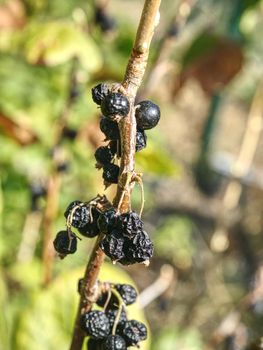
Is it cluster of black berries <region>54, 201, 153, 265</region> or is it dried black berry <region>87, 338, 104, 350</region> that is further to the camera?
dried black berry <region>87, 338, 104, 350</region>

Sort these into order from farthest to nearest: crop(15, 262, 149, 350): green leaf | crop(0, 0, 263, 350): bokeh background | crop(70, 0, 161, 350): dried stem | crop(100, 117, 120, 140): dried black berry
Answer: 1. crop(0, 0, 263, 350): bokeh background
2. crop(15, 262, 149, 350): green leaf
3. crop(100, 117, 120, 140): dried black berry
4. crop(70, 0, 161, 350): dried stem

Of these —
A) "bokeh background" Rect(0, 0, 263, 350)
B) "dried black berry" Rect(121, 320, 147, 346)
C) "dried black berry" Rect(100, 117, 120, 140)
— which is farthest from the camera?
"bokeh background" Rect(0, 0, 263, 350)

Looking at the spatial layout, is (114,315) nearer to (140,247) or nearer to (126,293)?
(126,293)

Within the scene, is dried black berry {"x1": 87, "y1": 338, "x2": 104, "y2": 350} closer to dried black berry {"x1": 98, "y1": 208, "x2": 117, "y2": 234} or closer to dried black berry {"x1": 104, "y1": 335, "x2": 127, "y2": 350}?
dried black berry {"x1": 104, "y1": 335, "x2": 127, "y2": 350}

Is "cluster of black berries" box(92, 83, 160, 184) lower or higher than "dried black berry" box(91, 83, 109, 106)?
lower

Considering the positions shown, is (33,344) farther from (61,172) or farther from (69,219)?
(69,219)

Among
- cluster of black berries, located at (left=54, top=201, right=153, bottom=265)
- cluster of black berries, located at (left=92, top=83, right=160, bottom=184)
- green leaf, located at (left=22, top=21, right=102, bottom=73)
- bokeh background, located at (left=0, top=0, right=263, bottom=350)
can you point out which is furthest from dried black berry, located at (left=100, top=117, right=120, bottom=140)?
green leaf, located at (left=22, top=21, right=102, bottom=73)

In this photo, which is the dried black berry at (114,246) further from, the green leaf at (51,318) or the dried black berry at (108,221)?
the green leaf at (51,318)
